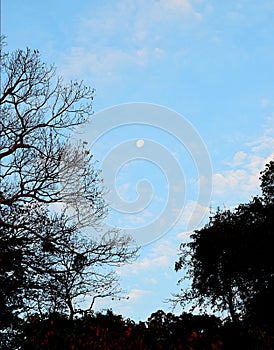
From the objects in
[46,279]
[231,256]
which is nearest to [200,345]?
[46,279]

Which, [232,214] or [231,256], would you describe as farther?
[232,214]

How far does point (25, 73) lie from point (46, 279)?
8.62 m

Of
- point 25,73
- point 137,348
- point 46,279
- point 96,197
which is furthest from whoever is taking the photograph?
point 25,73

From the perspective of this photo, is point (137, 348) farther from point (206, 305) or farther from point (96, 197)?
point (206, 305)

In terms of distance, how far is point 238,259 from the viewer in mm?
29109

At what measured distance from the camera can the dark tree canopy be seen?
27.9 m

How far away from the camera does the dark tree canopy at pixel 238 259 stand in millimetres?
27891

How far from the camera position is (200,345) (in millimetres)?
11055

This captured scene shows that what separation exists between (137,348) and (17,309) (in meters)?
10.6

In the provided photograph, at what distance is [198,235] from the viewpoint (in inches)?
1268

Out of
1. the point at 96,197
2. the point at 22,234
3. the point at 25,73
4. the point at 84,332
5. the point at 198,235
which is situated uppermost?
the point at 25,73

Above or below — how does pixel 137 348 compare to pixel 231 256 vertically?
below

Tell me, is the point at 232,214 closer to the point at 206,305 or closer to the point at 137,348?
the point at 206,305

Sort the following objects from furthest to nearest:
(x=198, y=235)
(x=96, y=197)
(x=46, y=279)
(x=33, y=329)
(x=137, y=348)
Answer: (x=198, y=235) < (x=96, y=197) < (x=46, y=279) < (x=33, y=329) < (x=137, y=348)
